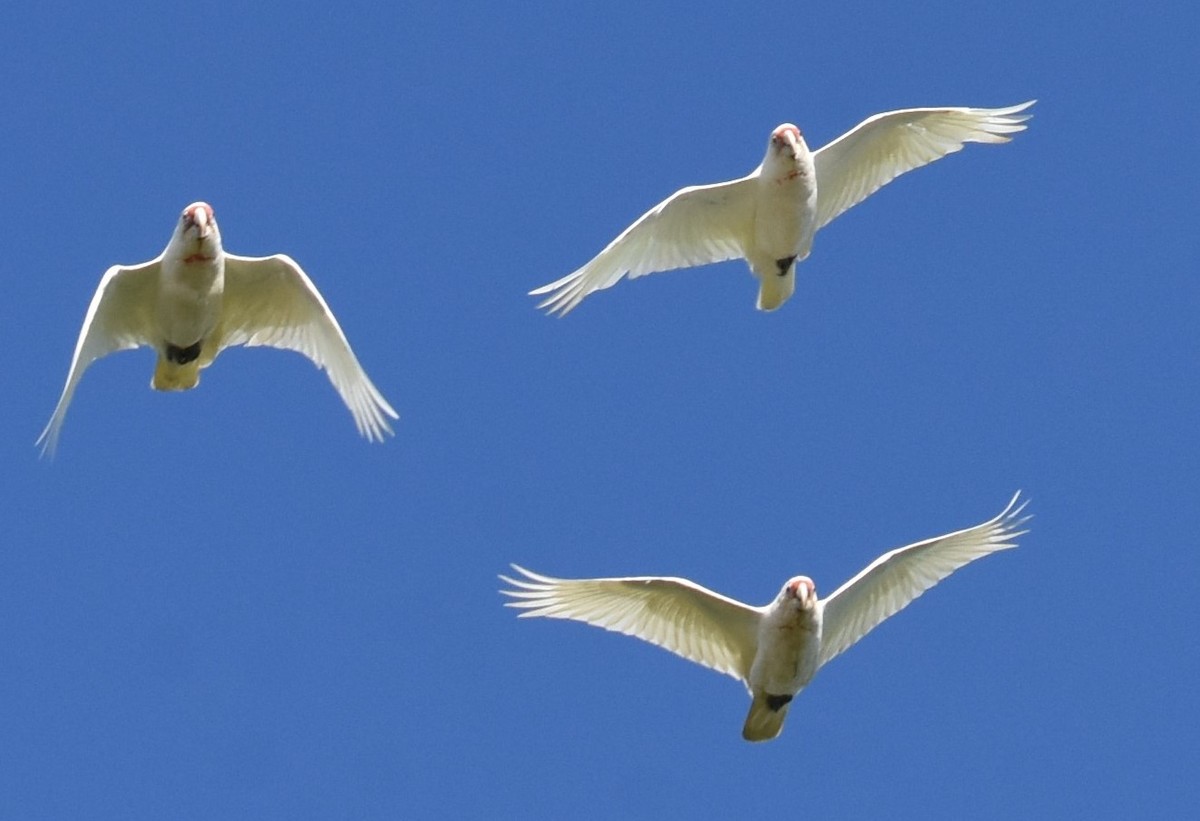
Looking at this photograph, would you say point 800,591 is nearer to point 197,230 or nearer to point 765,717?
point 765,717

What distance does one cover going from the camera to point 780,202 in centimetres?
2006

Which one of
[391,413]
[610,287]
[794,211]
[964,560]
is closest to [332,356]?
[391,413]

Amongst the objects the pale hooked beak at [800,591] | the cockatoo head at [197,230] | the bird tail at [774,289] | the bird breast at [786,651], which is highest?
the bird tail at [774,289]

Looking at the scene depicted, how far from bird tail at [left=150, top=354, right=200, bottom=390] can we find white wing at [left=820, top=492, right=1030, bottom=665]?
5243 millimetres

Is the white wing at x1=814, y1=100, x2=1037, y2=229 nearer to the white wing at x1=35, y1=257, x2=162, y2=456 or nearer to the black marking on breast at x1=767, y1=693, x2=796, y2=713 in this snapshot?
the black marking on breast at x1=767, y1=693, x2=796, y2=713

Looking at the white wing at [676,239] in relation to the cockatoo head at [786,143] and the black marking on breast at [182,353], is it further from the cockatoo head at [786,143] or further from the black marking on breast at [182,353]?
the black marking on breast at [182,353]

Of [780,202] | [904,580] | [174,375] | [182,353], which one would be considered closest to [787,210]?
[780,202]

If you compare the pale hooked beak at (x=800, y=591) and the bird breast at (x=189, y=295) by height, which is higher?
the bird breast at (x=189, y=295)

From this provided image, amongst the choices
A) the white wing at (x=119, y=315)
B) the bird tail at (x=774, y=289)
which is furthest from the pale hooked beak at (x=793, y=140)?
the white wing at (x=119, y=315)

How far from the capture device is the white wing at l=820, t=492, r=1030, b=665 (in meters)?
19.4

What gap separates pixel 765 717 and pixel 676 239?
13.1 feet

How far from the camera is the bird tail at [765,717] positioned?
19391 mm

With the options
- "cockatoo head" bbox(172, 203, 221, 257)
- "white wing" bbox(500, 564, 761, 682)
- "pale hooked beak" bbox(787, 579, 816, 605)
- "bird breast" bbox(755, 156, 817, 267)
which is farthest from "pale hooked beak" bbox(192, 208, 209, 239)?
"pale hooked beak" bbox(787, 579, 816, 605)

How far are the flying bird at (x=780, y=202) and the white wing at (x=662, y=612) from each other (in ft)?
8.35
